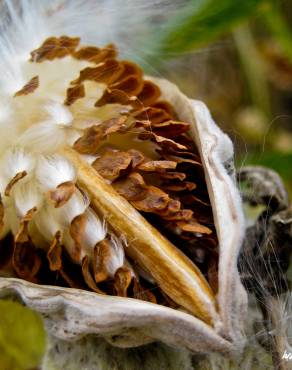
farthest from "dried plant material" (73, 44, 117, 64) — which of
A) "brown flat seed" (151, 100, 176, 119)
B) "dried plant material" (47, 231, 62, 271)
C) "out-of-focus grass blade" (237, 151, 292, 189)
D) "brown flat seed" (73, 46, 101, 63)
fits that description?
"out-of-focus grass blade" (237, 151, 292, 189)

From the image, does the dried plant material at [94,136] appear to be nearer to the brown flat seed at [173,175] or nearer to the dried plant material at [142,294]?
the brown flat seed at [173,175]

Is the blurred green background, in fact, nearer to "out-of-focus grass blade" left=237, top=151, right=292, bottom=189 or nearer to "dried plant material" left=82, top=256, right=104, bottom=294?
"out-of-focus grass blade" left=237, top=151, right=292, bottom=189

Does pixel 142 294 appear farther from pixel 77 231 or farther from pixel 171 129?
pixel 171 129

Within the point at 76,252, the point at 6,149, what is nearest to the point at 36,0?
the point at 6,149

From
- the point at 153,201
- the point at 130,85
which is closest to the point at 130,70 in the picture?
the point at 130,85

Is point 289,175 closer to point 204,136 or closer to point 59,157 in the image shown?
point 204,136

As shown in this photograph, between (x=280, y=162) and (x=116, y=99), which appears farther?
(x=280, y=162)
